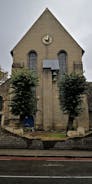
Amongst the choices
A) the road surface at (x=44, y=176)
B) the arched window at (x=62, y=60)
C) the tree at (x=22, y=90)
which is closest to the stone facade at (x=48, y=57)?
the arched window at (x=62, y=60)

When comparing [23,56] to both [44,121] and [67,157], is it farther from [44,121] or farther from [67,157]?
[67,157]

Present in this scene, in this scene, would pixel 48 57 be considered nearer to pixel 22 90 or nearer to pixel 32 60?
pixel 32 60

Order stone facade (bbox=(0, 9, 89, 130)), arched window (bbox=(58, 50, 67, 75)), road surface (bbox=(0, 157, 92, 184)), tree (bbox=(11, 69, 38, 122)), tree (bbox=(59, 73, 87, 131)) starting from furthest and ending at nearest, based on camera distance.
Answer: arched window (bbox=(58, 50, 67, 75))
stone facade (bbox=(0, 9, 89, 130))
tree (bbox=(59, 73, 87, 131))
tree (bbox=(11, 69, 38, 122))
road surface (bbox=(0, 157, 92, 184))

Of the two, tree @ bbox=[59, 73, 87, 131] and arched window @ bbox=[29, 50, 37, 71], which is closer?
tree @ bbox=[59, 73, 87, 131]

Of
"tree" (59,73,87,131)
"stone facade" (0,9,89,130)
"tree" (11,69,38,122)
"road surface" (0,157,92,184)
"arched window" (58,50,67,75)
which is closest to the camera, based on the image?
"road surface" (0,157,92,184)

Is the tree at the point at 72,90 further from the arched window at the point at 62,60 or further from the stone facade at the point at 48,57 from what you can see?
the arched window at the point at 62,60

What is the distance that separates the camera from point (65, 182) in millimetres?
8602

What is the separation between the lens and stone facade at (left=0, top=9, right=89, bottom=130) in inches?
1374

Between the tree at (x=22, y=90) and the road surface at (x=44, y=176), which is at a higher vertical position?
the tree at (x=22, y=90)

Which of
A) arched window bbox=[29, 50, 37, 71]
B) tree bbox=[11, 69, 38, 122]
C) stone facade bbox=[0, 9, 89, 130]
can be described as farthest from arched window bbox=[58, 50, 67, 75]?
tree bbox=[11, 69, 38, 122]

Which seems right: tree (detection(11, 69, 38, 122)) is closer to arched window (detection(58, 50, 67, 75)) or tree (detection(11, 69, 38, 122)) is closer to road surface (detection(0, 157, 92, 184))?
arched window (detection(58, 50, 67, 75))

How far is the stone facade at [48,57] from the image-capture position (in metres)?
34.9

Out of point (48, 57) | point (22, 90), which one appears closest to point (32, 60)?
point (48, 57)

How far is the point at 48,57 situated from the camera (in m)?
37.9
